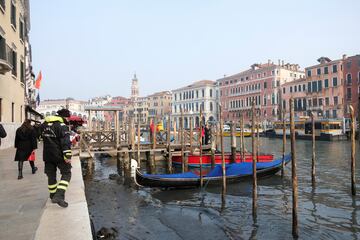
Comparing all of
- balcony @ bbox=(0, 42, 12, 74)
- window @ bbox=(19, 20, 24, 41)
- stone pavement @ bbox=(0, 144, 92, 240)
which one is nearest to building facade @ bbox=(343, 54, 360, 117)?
window @ bbox=(19, 20, 24, 41)

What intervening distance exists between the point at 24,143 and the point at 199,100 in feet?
193

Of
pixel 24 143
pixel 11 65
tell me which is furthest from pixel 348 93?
pixel 24 143

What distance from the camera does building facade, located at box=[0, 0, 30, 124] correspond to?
11995mm

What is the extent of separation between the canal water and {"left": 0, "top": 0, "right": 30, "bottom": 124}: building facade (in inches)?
186

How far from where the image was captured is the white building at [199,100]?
6419cm

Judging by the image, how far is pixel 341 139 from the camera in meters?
33.5

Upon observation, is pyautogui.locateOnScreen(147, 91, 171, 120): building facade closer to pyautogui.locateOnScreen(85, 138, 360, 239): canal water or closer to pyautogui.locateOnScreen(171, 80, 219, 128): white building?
pyautogui.locateOnScreen(171, 80, 219, 128): white building

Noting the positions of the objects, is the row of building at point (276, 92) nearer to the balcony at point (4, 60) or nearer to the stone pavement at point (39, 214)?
the balcony at point (4, 60)

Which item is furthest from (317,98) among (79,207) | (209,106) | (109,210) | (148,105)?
(148,105)

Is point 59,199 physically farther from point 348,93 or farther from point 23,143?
point 348,93

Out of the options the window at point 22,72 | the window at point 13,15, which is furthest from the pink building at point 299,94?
the window at point 13,15

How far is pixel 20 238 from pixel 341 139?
3518 centimetres

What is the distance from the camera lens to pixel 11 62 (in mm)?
13539

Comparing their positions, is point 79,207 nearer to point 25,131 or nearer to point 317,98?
point 25,131
